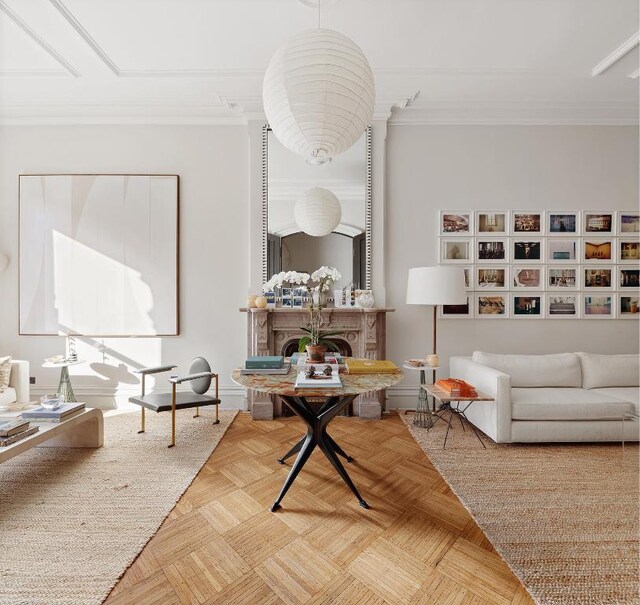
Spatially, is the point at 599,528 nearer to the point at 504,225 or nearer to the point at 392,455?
the point at 392,455

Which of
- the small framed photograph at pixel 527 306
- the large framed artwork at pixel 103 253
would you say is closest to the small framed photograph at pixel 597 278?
the small framed photograph at pixel 527 306

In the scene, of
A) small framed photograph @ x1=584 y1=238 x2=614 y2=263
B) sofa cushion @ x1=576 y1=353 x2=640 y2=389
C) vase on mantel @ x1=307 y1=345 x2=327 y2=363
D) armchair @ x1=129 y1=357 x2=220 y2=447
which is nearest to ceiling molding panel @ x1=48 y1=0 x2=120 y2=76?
armchair @ x1=129 y1=357 x2=220 y2=447

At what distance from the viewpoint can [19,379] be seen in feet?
11.7

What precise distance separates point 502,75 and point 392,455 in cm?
374

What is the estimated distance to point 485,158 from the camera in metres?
4.21

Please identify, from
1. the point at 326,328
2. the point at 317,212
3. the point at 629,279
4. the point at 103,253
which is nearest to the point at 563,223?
the point at 629,279

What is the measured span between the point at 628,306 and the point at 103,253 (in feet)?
20.0

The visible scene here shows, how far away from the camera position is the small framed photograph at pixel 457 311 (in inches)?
166

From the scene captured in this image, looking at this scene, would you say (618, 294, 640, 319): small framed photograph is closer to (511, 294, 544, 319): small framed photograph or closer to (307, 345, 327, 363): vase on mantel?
(511, 294, 544, 319): small framed photograph

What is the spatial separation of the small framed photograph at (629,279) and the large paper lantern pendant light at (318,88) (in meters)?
3.99

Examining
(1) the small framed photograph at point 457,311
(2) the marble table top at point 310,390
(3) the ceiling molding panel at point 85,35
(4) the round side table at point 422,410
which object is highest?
(3) the ceiling molding panel at point 85,35

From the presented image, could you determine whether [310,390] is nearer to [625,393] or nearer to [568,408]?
[568,408]

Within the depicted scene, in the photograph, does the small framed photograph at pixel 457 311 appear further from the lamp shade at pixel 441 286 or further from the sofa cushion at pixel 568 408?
the sofa cushion at pixel 568 408

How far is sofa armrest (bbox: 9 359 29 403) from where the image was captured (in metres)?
3.53
